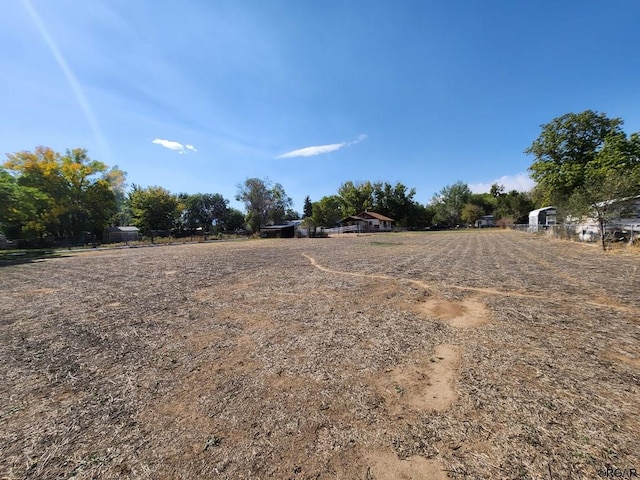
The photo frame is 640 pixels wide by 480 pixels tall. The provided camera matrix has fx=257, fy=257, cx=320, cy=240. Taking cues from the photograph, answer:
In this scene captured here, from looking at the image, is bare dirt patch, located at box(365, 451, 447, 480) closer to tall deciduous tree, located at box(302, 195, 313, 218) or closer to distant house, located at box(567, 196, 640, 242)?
distant house, located at box(567, 196, 640, 242)

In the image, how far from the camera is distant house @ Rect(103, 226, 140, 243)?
1615 inches

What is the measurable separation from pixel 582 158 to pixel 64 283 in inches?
1564

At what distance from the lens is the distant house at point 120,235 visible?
41028 mm

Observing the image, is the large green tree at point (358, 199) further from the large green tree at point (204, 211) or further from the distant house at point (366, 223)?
the large green tree at point (204, 211)

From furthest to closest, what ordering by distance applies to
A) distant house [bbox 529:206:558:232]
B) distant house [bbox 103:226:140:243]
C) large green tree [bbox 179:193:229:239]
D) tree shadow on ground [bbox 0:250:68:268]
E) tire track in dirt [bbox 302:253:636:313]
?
large green tree [bbox 179:193:229:239] → distant house [bbox 103:226:140:243] → distant house [bbox 529:206:558:232] → tree shadow on ground [bbox 0:250:68:268] → tire track in dirt [bbox 302:253:636:313]

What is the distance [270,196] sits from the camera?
5975cm

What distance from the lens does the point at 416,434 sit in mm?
2377

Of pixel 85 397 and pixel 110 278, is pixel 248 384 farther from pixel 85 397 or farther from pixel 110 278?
pixel 110 278

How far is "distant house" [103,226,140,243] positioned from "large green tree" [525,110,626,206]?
55.9m

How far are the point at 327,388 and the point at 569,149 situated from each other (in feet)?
116

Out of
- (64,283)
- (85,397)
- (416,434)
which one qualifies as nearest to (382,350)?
(416,434)

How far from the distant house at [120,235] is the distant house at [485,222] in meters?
83.0

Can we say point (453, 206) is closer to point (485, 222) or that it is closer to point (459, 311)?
point (485, 222)

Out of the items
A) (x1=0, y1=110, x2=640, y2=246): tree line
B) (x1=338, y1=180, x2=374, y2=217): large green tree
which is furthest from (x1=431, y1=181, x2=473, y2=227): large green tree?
(x1=338, y1=180, x2=374, y2=217): large green tree
